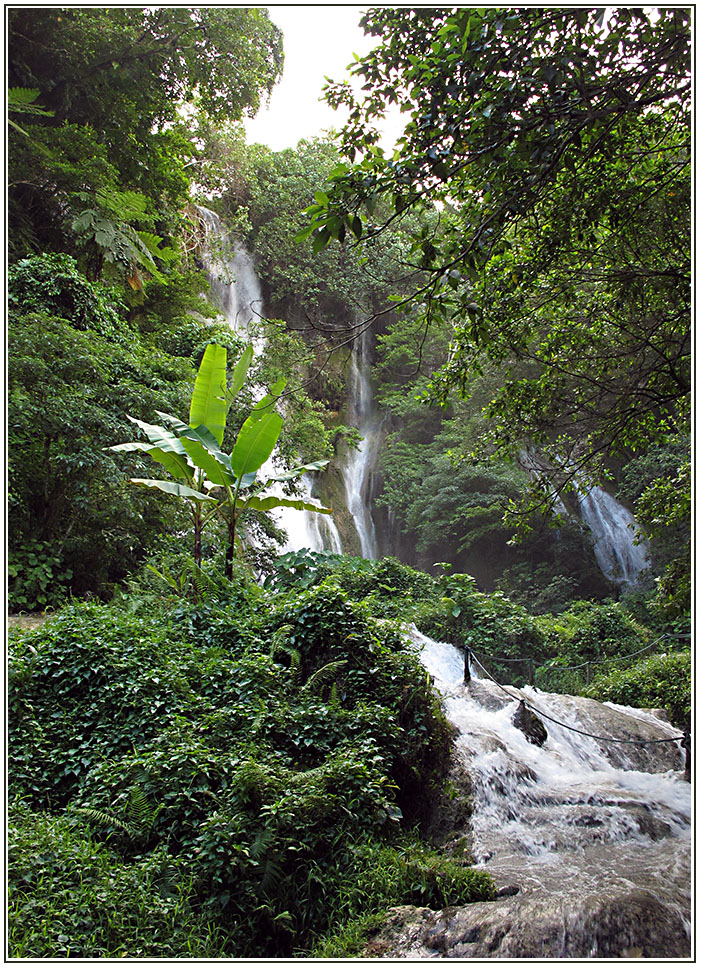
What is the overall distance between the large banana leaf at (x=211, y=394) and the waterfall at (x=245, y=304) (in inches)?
248

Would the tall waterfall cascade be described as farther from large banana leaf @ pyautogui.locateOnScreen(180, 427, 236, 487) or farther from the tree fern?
large banana leaf @ pyautogui.locateOnScreen(180, 427, 236, 487)

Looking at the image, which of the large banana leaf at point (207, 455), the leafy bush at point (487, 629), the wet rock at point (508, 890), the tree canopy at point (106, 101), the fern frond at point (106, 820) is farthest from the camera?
the leafy bush at point (487, 629)

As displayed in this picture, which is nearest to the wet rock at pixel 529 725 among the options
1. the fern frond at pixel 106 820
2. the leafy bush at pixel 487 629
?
the leafy bush at pixel 487 629

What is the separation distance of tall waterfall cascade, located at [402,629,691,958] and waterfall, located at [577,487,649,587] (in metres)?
7.58

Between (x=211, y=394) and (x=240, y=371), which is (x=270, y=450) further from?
(x=240, y=371)

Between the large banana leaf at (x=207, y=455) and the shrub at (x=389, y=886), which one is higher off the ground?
the large banana leaf at (x=207, y=455)

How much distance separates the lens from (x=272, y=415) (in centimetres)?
611

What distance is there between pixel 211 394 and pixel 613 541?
44.4 ft

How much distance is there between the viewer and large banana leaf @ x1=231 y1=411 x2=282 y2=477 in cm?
612

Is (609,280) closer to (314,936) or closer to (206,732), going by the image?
(206,732)

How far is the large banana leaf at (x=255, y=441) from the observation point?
6116 millimetres

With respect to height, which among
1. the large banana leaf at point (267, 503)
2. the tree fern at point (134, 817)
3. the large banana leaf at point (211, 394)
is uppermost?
the large banana leaf at point (211, 394)

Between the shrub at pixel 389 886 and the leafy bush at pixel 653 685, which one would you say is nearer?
the shrub at pixel 389 886

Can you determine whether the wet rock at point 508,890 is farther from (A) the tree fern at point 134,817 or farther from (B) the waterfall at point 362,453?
(B) the waterfall at point 362,453
